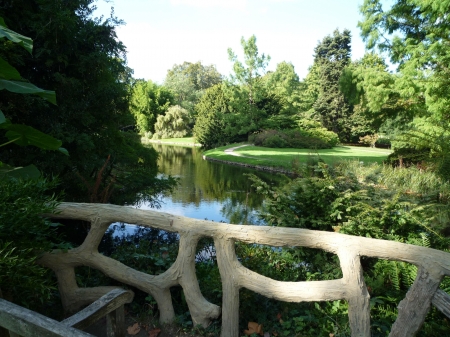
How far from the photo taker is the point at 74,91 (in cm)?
504

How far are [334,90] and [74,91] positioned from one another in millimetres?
31726

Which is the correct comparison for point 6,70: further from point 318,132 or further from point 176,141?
point 176,141

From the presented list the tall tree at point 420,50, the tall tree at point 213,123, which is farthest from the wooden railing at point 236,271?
the tall tree at point 213,123

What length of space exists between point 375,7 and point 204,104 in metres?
23.8

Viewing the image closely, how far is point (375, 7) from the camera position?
44.7 ft

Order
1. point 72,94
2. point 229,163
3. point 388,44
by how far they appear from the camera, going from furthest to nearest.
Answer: point 229,163 < point 388,44 < point 72,94

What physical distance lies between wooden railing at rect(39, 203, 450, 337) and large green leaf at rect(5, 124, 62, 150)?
1.76 feet

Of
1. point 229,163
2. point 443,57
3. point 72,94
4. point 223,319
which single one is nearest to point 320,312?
point 223,319

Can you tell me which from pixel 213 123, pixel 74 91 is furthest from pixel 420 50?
pixel 213 123

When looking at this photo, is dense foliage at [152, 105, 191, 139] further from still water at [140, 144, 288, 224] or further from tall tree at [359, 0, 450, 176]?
tall tree at [359, 0, 450, 176]

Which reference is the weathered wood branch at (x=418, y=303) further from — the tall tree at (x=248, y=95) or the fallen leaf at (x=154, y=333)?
the tall tree at (x=248, y=95)

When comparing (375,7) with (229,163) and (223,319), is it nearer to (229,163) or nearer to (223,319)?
(229,163)

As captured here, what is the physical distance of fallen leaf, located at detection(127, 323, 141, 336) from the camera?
97.5 inches

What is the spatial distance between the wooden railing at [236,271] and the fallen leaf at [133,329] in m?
0.19
